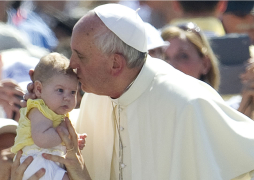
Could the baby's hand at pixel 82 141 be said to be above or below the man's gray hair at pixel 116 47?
below

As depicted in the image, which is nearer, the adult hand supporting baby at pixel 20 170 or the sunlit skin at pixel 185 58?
the adult hand supporting baby at pixel 20 170

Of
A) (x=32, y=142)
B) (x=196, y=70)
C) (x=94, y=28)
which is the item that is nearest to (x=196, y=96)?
(x=94, y=28)

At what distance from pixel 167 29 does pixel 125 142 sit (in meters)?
2.17

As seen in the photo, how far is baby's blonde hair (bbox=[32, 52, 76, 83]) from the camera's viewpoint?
3.67 metres

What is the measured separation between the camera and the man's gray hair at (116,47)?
12.4 feet

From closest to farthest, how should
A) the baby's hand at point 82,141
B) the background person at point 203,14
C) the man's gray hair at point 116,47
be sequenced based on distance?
the man's gray hair at point 116,47
the baby's hand at point 82,141
the background person at point 203,14

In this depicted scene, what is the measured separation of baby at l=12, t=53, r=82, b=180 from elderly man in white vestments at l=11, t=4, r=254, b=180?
0.15m

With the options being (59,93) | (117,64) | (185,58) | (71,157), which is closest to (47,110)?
(59,93)

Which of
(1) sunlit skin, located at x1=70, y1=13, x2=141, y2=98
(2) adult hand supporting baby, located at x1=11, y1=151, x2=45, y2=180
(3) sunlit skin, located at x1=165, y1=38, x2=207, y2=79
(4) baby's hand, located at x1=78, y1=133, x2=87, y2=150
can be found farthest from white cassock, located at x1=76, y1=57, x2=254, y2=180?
(3) sunlit skin, located at x1=165, y1=38, x2=207, y2=79

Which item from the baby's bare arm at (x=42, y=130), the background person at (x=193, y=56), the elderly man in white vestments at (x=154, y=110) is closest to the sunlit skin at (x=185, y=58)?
the background person at (x=193, y=56)

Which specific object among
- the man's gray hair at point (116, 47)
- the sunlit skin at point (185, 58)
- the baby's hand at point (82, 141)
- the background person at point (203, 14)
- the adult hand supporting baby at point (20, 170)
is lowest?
the adult hand supporting baby at point (20, 170)

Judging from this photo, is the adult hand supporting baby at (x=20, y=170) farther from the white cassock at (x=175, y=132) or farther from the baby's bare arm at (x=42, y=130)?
the white cassock at (x=175, y=132)

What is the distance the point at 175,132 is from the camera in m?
3.72

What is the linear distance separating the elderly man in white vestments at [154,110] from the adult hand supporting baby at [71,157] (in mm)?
305
